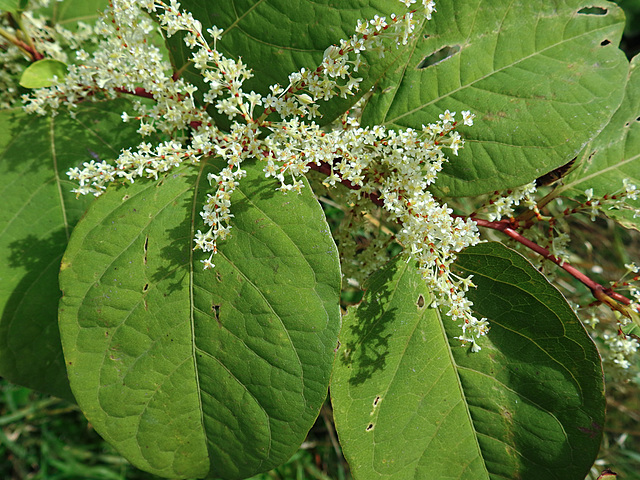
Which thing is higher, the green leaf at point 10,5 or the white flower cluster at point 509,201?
the green leaf at point 10,5

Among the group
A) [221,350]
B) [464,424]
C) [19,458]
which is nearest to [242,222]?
[221,350]

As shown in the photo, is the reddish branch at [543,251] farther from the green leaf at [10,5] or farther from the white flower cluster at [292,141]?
the green leaf at [10,5]

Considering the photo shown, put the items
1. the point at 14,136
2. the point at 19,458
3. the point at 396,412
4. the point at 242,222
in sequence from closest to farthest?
the point at 242,222 → the point at 396,412 → the point at 14,136 → the point at 19,458

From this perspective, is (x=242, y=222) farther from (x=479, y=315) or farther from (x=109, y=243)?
(x=479, y=315)

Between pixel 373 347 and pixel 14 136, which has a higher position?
pixel 14 136

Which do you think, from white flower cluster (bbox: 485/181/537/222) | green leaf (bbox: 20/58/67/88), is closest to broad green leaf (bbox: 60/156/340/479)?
green leaf (bbox: 20/58/67/88)

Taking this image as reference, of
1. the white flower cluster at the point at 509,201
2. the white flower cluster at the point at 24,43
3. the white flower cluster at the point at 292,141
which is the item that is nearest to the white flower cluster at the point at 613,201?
the white flower cluster at the point at 509,201
